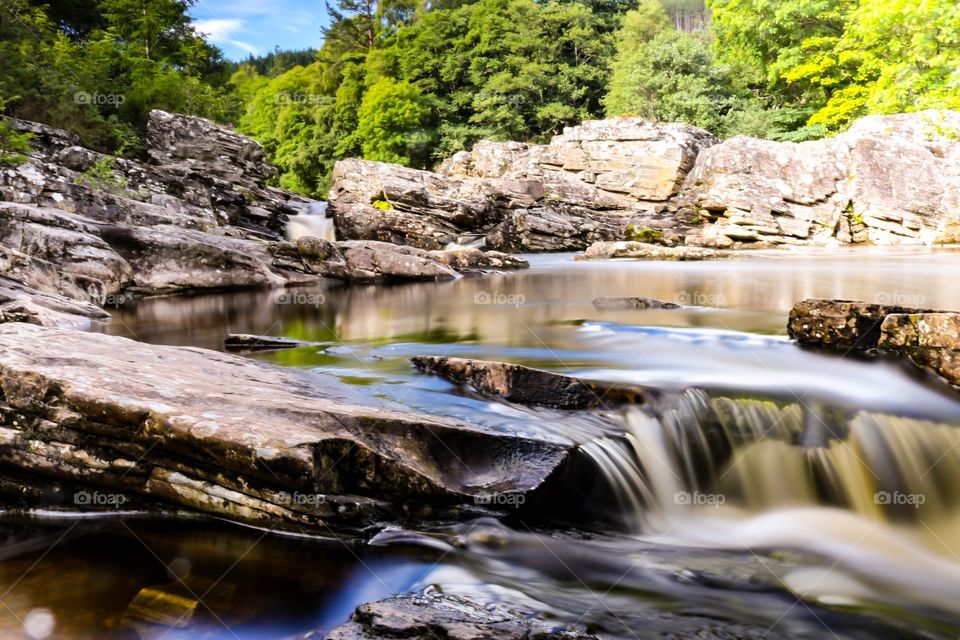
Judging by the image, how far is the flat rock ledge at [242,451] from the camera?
3424 mm

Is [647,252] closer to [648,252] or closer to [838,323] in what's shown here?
[648,252]

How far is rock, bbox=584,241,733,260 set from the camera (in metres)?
20.8

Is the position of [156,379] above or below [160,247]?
below

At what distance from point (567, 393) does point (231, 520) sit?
109 inches

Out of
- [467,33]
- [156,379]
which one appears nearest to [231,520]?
[156,379]

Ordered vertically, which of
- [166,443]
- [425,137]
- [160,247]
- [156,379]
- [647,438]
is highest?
[425,137]

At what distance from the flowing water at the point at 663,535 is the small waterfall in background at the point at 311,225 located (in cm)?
1615

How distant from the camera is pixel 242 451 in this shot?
331cm

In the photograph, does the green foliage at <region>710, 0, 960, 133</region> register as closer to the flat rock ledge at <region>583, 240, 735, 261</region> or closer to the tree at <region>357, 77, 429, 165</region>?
the flat rock ledge at <region>583, 240, 735, 261</region>

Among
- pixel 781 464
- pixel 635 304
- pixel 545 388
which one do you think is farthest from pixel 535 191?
pixel 781 464

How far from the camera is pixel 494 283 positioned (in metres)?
15.6

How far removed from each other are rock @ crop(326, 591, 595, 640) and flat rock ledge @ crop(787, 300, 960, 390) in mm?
4561

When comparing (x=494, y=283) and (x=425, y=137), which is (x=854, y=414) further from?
(x=425, y=137)

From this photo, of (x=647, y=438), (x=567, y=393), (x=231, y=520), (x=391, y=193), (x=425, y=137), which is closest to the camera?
(x=231, y=520)
